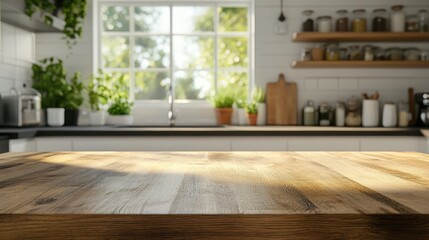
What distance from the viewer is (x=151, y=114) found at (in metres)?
4.34

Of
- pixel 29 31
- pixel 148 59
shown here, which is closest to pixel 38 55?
pixel 29 31

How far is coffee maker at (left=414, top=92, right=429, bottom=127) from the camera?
3781 millimetres

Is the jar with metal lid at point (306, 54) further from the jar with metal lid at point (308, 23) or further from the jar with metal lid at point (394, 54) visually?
the jar with metal lid at point (394, 54)

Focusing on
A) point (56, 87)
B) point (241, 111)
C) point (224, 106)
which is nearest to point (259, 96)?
point (241, 111)

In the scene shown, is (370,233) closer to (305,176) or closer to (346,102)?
(305,176)

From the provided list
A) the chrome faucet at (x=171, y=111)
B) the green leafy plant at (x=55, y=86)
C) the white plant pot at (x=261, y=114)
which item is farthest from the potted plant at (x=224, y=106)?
the green leafy plant at (x=55, y=86)

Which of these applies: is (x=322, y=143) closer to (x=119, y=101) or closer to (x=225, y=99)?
(x=225, y=99)

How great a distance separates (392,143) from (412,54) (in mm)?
1067

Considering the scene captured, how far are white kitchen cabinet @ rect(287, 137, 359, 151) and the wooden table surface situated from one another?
182 centimetres

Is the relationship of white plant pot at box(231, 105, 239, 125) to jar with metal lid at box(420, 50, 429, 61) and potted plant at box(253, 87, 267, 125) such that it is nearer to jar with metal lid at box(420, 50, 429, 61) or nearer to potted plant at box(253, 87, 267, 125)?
potted plant at box(253, 87, 267, 125)

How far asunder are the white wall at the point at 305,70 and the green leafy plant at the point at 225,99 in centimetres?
25

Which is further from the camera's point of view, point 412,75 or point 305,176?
point 412,75

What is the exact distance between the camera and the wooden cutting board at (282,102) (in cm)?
415

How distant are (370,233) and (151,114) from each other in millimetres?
3674
